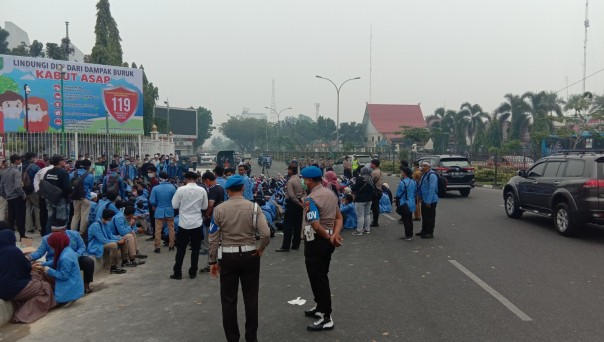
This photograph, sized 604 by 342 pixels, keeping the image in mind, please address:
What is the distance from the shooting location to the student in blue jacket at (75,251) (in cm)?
613

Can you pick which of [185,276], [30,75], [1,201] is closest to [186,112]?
[30,75]

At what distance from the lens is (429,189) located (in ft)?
31.7

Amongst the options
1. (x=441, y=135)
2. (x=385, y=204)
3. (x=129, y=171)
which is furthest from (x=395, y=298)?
(x=441, y=135)

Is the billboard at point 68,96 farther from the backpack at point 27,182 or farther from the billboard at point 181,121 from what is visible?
the billboard at point 181,121

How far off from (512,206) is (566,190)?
269cm

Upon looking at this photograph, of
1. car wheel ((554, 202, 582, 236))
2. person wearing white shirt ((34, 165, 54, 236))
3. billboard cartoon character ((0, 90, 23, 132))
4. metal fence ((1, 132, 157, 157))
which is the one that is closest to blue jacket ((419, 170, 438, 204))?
car wheel ((554, 202, 582, 236))

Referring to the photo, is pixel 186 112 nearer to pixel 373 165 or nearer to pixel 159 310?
pixel 373 165

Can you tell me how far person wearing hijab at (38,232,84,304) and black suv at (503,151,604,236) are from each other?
368 inches

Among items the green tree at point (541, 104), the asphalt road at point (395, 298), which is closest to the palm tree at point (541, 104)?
the green tree at point (541, 104)

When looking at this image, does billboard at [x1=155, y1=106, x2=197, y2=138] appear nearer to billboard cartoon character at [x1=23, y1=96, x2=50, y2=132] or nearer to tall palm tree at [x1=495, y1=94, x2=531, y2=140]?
billboard cartoon character at [x1=23, y1=96, x2=50, y2=132]

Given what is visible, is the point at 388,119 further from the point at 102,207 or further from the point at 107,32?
the point at 102,207

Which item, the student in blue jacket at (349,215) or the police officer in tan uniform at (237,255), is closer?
the police officer in tan uniform at (237,255)

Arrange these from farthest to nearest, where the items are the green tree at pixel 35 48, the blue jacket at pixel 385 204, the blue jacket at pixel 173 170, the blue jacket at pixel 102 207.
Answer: the green tree at pixel 35 48, the blue jacket at pixel 173 170, the blue jacket at pixel 385 204, the blue jacket at pixel 102 207

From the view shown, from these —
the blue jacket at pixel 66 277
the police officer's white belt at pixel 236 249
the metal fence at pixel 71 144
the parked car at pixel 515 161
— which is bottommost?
the blue jacket at pixel 66 277
